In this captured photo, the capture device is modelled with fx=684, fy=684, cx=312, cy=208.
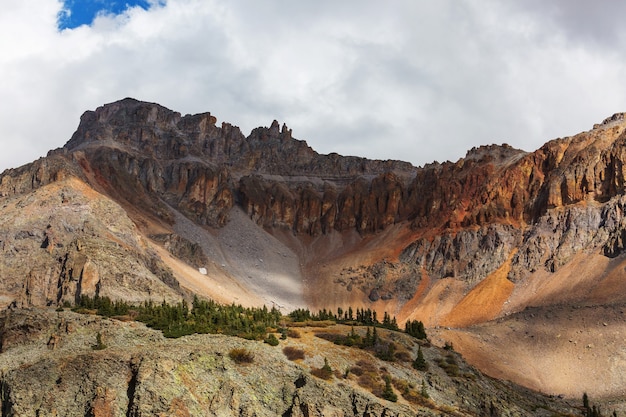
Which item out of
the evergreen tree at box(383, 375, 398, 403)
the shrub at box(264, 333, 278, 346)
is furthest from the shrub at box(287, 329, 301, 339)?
the evergreen tree at box(383, 375, 398, 403)

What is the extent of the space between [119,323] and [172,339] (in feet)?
15.8

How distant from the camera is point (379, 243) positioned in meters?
180

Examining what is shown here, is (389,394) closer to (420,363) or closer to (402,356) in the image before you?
(420,363)

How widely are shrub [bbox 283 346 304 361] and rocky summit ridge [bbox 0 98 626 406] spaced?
48247 millimetres

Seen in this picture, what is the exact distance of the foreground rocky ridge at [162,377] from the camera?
43656 millimetres

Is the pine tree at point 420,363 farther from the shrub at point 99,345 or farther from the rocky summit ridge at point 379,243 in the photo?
the rocky summit ridge at point 379,243

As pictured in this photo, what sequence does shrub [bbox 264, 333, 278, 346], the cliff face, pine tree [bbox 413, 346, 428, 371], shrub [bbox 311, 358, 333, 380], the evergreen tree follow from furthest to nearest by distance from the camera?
1. the cliff face
2. pine tree [bbox 413, 346, 428, 371]
3. shrub [bbox 264, 333, 278, 346]
4. shrub [bbox 311, 358, 333, 380]
5. the evergreen tree

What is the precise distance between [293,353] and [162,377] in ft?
41.9

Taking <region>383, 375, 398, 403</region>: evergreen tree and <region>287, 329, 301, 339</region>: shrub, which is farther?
<region>287, 329, 301, 339</region>: shrub

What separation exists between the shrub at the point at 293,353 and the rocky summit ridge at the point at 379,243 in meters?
48.2

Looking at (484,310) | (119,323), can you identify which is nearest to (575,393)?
(484,310)

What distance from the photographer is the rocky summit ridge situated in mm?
103500

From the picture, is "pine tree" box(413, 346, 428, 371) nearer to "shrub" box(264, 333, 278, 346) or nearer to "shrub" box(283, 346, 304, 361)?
"shrub" box(283, 346, 304, 361)

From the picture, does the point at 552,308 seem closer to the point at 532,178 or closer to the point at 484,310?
the point at 484,310
